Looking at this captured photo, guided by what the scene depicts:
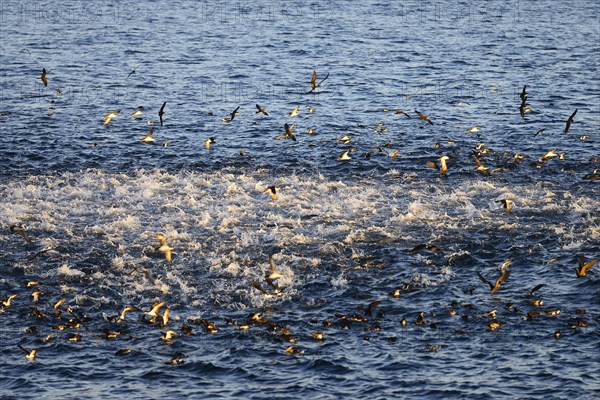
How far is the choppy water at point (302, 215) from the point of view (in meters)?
27.2

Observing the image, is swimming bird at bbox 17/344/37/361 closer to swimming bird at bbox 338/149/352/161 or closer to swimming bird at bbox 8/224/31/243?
swimming bird at bbox 8/224/31/243

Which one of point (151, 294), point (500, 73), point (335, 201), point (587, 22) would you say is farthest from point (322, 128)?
point (587, 22)

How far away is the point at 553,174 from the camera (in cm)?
4247

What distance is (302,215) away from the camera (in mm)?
38219

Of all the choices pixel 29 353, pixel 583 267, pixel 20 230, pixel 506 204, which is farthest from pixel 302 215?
pixel 29 353

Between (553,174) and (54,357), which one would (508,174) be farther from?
(54,357)

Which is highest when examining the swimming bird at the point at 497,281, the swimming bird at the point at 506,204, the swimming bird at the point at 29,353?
the swimming bird at the point at 506,204

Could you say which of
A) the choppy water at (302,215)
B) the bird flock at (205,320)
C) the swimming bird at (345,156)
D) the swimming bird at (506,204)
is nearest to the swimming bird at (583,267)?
the bird flock at (205,320)

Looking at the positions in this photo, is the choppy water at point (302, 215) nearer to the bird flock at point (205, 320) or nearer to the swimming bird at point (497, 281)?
the bird flock at point (205, 320)

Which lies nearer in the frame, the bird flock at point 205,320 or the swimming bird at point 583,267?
the bird flock at point 205,320

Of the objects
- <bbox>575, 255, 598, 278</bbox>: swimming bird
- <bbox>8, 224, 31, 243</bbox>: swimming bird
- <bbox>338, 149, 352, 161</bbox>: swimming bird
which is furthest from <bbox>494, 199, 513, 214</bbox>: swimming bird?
<bbox>8, 224, 31, 243</bbox>: swimming bird

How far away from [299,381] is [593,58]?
45.4 metres

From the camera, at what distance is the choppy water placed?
2720cm

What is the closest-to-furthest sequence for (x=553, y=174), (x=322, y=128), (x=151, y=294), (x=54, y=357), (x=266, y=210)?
(x=54, y=357), (x=151, y=294), (x=266, y=210), (x=553, y=174), (x=322, y=128)
